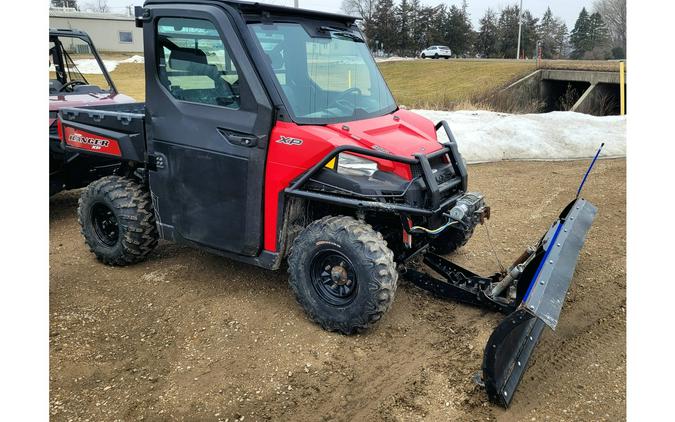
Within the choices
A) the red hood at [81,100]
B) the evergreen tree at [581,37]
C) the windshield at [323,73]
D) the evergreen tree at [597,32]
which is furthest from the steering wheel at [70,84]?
the evergreen tree at [581,37]

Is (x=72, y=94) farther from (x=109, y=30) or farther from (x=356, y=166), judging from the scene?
Result: (x=109, y=30)

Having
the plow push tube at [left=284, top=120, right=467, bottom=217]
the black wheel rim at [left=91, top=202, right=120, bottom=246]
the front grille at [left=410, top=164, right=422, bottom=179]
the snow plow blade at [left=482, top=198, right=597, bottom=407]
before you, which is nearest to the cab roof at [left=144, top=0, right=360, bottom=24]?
the plow push tube at [left=284, top=120, right=467, bottom=217]

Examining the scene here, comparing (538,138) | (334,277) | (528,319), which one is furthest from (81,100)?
(538,138)

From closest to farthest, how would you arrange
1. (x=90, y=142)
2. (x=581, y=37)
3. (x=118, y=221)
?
(x=118, y=221) → (x=90, y=142) → (x=581, y=37)

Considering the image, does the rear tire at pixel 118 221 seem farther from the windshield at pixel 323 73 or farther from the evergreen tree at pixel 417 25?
the evergreen tree at pixel 417 25

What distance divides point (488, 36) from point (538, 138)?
47.0 meters

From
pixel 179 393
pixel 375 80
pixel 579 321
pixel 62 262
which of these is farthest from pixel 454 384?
pixel 62 262

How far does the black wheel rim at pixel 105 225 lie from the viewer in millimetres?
5207

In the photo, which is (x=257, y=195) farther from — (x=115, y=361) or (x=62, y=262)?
(x=62, y=262)

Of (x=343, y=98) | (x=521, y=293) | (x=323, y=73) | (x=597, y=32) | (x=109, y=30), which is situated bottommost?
(x=521, y=293)

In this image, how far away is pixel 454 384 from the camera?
3.43 metres

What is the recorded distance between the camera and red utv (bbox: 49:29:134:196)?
6.43 m

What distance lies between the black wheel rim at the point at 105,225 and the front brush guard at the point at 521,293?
2808 millimetres

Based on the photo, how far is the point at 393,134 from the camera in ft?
13.9
